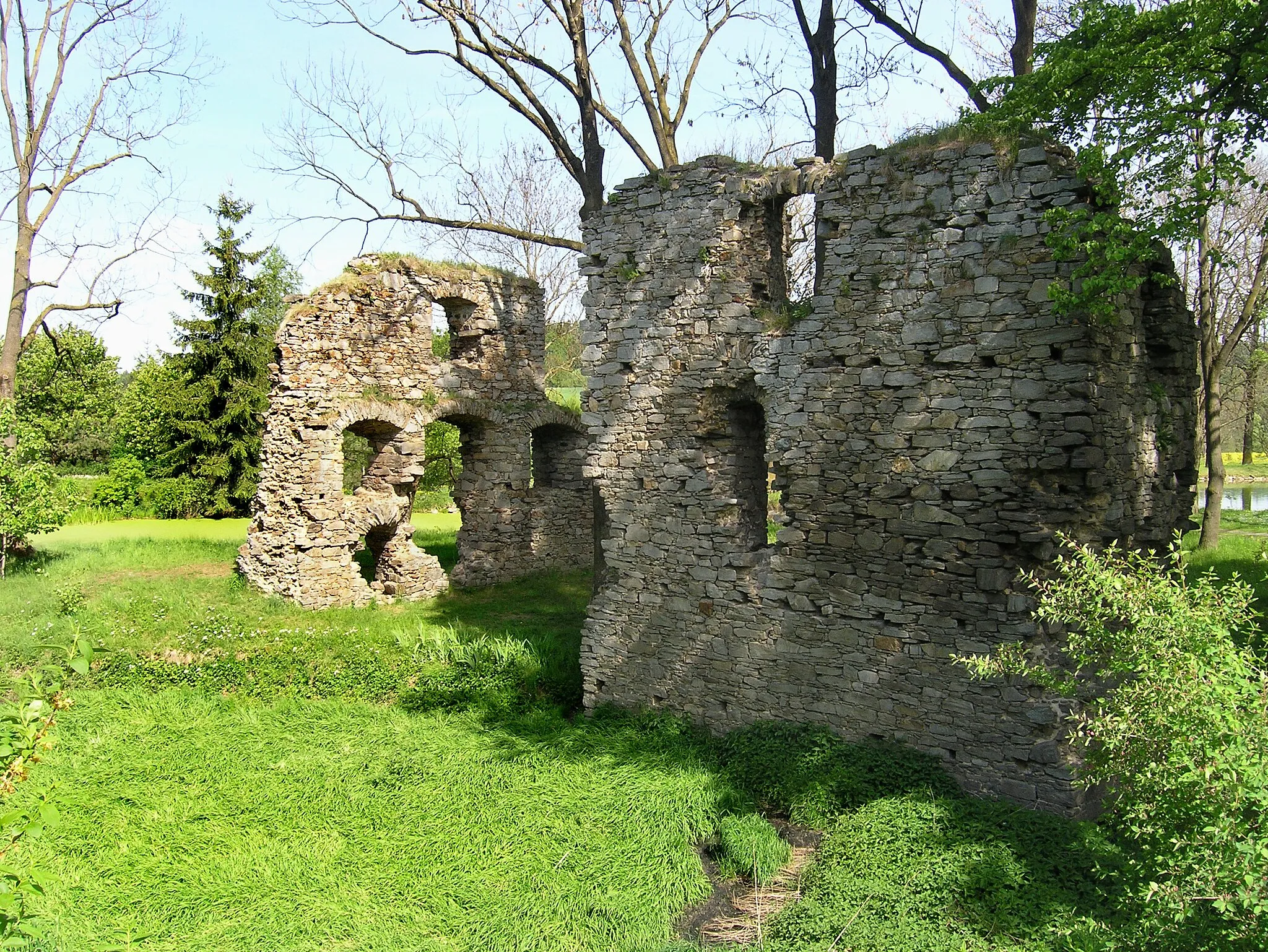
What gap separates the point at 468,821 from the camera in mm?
7422

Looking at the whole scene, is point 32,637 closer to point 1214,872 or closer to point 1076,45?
point 1214,872

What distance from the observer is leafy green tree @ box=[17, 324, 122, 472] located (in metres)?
29.9

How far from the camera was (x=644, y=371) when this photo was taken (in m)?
9.12

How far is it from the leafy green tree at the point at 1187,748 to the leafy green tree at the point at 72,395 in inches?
1277

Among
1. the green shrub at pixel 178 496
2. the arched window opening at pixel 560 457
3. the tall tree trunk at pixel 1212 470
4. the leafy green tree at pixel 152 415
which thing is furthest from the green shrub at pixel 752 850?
the leafy green tree at pixel 152 415

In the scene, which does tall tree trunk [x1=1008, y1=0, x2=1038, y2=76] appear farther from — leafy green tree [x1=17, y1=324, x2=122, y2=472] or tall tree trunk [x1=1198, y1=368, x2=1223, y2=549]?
leafy green tree [x1=17, y1=324, x2=122, y2=472]

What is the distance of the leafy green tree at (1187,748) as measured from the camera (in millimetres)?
3723

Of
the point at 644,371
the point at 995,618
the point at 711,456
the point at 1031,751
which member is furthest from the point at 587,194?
the point at 1031,751

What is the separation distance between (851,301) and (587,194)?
7.83 metres

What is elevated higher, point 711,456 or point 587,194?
point 587,194

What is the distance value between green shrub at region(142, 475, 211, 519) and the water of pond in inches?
1293

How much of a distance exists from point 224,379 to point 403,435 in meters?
14.0

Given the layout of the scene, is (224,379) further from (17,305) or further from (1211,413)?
(1211,413)

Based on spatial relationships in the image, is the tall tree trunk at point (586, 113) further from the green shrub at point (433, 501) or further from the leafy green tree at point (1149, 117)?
the green shrub at point (433, 501)
